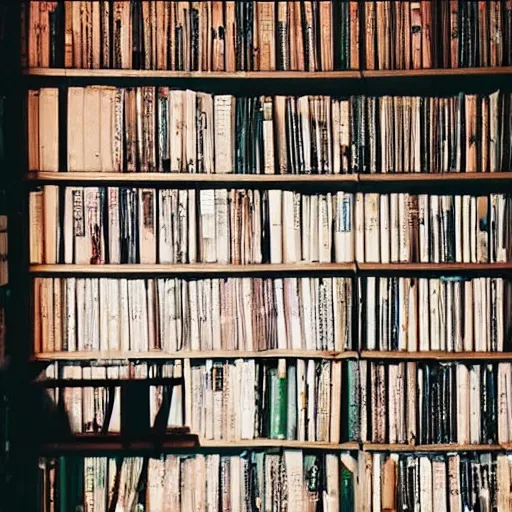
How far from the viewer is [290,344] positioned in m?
2.64

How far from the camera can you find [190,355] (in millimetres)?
2604

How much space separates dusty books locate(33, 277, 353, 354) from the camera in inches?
103

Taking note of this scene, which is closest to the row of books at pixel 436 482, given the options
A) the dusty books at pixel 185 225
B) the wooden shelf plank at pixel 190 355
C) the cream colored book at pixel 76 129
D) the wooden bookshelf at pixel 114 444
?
the wooden shelf plank at pixel 190 355

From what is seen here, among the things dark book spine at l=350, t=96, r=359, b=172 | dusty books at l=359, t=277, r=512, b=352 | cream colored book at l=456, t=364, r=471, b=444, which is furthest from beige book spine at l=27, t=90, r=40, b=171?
cream colored book at l=456, t=364, r=471, b=444

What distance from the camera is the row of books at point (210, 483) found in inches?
103

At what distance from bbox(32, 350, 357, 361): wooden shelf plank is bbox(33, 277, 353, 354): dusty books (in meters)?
0.02

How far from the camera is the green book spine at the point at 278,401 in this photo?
263 centimetres

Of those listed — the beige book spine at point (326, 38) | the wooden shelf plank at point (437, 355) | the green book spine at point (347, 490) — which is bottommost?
the green book spine at point (347, 490)

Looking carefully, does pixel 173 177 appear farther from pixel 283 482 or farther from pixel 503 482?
pixel 503 482

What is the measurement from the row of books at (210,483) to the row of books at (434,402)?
0.55ft

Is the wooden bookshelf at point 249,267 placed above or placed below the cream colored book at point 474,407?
above

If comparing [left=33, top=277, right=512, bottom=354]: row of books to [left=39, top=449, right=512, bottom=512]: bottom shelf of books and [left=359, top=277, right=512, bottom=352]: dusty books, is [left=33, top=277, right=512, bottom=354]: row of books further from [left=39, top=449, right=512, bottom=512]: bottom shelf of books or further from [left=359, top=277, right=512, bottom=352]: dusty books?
[left=39, top=449, right=512, bottom=512]: bottom shelf of books

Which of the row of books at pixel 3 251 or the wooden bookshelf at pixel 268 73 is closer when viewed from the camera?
the row of books at pixel 3 251

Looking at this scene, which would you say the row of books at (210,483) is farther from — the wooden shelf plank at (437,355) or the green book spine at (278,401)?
the wooden shelf plank at (437,355)
